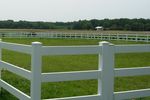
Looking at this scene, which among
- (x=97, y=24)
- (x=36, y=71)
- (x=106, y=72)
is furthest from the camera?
(x=97, y=24)

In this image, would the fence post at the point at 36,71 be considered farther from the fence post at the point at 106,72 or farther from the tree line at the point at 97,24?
the tree line at the point at 97,24

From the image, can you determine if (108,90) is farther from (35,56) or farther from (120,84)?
(120,84)

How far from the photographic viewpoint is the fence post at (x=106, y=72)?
584 cm

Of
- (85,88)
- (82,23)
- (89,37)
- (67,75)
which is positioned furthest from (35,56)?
(82,23)

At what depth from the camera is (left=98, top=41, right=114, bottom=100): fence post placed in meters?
5.84

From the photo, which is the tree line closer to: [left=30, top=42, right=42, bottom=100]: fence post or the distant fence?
the distant fence

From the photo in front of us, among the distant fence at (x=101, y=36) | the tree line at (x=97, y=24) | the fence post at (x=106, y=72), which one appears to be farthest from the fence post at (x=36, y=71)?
the tree line at (x=97, y=24)

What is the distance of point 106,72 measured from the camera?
19.3ft

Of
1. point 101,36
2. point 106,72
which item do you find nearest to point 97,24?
point 101,36

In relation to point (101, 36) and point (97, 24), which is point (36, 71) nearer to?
point (101, 36)

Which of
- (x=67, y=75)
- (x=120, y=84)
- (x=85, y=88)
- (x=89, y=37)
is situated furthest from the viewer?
(x=89, y=37)

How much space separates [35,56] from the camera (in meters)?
5.22

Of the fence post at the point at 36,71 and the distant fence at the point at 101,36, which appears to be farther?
the distant fence at the point at 101,36

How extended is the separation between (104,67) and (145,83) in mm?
5594
